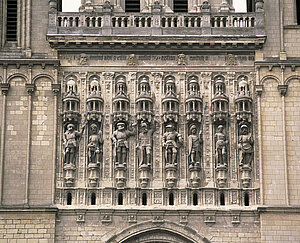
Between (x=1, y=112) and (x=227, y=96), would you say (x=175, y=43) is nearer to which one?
(x=227, y=96)

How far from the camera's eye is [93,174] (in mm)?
33750

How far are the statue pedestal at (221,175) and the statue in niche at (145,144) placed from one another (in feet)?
6.81

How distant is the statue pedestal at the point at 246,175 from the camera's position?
3375cm

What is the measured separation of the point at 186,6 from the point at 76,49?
4054 millimetres

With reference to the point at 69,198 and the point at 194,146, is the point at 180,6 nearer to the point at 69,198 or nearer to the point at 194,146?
the point at 194,146

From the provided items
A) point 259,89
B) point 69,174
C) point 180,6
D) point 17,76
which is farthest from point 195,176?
point 17,76

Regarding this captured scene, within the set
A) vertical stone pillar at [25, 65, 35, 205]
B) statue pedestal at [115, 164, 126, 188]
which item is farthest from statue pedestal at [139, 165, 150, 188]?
vertical stone pillar at [25, 65, 35, 205]

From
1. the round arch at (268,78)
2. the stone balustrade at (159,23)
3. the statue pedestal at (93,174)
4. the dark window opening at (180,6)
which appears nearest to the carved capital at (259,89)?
the round arch at (268,78)

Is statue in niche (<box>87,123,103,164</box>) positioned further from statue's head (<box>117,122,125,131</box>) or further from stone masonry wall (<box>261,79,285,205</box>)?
stone masonry wall (<box>261,79,285,205</box>)

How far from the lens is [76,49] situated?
115ft

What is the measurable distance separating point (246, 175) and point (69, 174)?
528 centimetres

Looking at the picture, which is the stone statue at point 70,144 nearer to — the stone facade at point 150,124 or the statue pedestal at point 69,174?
the stone facade at point 150,124

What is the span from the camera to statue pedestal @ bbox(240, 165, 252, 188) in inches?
1329

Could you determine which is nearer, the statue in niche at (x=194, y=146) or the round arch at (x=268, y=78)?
the statue in niche at (x=194, y=146)
